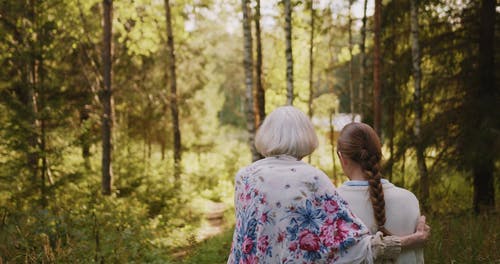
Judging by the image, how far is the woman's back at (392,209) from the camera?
2658 mm

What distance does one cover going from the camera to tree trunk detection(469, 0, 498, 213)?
25.1 feet

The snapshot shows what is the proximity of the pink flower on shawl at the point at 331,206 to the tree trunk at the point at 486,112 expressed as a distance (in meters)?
6.06

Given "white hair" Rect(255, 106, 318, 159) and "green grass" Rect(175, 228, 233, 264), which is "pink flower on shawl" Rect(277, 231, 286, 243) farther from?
"green grass" Rect(175, 228, 233, 264)

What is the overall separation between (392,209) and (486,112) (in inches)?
251

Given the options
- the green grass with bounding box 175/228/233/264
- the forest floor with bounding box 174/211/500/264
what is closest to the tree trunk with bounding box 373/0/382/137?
the forest floor with bounding box 174/211/500/264

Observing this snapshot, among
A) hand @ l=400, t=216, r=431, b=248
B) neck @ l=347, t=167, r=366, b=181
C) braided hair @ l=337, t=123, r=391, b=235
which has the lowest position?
hand @ l=400, t=216, r=431, b=248

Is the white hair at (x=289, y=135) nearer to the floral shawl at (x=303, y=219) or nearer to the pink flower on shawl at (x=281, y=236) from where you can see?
the floral shawl at (x=303, y=219)

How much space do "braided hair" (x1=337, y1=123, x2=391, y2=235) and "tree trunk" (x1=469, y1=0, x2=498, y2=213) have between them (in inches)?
233

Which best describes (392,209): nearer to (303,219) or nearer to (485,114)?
(303,219)

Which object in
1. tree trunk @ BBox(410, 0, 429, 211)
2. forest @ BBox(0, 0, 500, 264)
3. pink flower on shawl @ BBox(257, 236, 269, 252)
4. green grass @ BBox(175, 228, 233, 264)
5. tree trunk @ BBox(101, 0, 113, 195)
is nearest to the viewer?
pink flower on shawl @ BBox(257, 236, 269, 252)

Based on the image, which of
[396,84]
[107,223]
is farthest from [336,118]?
[107,223]

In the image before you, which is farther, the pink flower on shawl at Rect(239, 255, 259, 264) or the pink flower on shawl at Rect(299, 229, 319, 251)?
the pink flower on shawl at Rect(239, 255, 259, 264)

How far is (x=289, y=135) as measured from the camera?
2.77 meters

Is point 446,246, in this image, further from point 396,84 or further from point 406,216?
point 396,84
